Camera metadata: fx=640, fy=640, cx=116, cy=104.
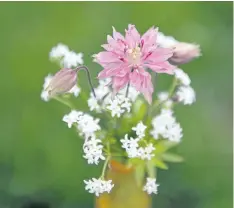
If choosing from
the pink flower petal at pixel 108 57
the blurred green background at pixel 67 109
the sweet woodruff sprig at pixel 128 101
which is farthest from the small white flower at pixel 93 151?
the blurred green background at pixel 67 109

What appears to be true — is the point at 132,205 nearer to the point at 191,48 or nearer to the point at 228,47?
the point at 191,48

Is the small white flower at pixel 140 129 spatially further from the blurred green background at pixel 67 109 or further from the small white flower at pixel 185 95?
the blurred green background at pixel 67 109

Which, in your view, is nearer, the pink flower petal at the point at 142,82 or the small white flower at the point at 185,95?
the pink flower petal at the point at 142,82

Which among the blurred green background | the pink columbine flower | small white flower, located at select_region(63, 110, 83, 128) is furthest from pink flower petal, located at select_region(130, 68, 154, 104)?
the blurred green background

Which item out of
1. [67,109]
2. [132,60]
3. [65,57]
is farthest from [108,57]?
[67,109]

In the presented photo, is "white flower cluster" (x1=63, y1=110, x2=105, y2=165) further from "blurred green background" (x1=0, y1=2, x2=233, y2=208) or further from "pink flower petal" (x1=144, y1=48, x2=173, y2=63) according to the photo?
"blurred green background" (x1=0, y1=2, x2=233, y2=208)

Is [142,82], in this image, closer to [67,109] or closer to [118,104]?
[118,104]
